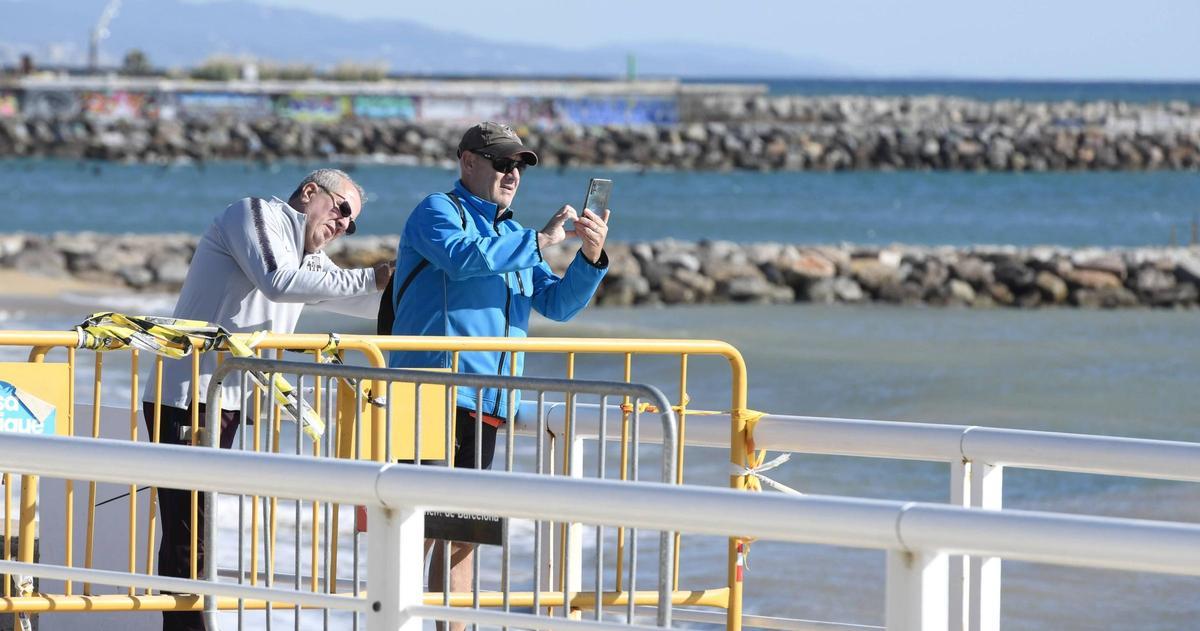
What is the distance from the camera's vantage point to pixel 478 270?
4816 mm

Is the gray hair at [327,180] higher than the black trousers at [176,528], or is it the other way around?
the gray hair at [327,180]

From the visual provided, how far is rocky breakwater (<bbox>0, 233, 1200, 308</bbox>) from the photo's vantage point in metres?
24.0

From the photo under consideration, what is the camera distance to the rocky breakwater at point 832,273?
943 inches

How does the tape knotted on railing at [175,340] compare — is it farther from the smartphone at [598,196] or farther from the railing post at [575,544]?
the smartphone at [598,196]

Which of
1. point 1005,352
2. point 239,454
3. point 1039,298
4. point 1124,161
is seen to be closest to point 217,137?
point 1124,161

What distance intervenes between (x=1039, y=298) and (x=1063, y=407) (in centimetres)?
983

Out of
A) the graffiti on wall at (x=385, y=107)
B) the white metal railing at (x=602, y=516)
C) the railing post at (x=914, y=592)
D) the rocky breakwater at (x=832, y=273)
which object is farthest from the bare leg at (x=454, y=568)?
the graffiti on wall at (x=385, y=107)

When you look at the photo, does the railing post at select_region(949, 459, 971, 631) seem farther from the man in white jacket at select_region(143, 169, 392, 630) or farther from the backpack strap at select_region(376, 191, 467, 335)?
the man in white jacket at select_region(143, 169, 392, 630)

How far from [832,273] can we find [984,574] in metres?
20.7

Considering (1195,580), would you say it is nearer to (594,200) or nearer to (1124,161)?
(594,200)

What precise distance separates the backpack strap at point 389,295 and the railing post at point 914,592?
2.57 meters

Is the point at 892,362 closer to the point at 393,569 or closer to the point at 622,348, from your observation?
the point at 622,348

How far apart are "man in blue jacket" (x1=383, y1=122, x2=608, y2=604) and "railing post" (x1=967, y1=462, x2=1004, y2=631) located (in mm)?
1267

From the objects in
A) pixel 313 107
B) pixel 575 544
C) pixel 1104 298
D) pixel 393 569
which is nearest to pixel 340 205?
pixel 575 544
